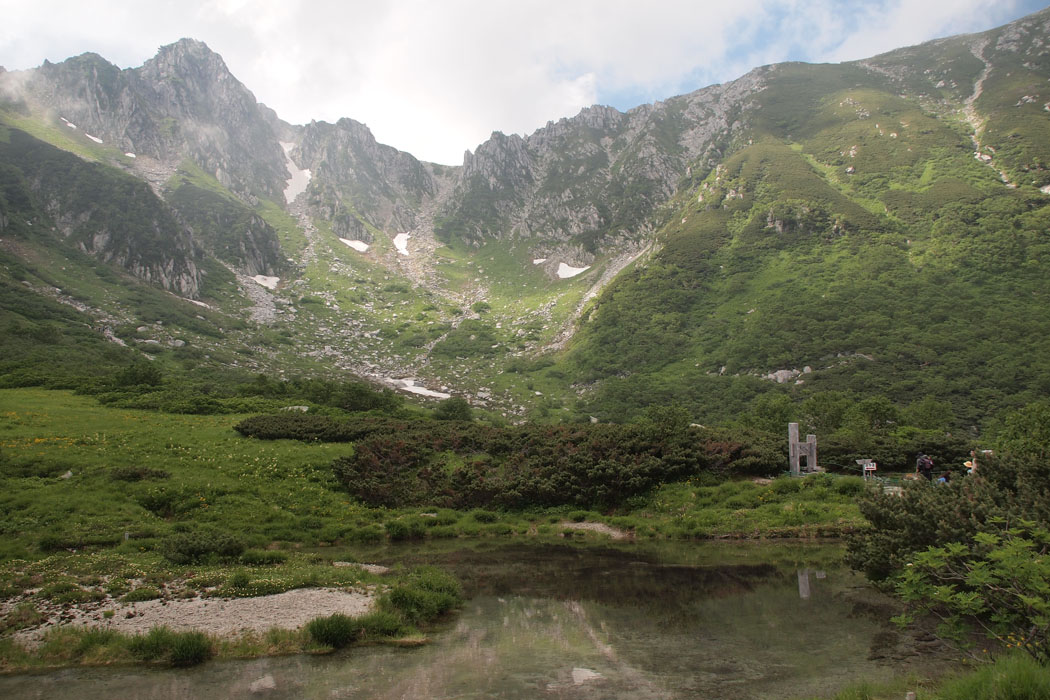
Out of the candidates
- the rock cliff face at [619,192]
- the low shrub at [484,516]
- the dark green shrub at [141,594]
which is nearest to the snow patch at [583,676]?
the dark green shrub at [141,594]

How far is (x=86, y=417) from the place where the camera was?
34.6m

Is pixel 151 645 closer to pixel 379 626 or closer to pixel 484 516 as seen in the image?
pixel 379 626

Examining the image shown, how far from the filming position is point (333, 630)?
1220 centimetres

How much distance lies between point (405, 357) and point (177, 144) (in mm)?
138650

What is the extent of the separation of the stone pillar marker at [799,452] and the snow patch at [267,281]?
138 m

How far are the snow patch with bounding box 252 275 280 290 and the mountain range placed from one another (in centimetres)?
131

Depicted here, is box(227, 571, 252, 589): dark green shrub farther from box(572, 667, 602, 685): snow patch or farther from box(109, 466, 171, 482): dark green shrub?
box(109, 466, 171, 482): dark green shrub

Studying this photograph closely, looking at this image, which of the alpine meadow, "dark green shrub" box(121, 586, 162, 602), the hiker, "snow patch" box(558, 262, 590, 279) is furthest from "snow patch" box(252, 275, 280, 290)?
the hiker

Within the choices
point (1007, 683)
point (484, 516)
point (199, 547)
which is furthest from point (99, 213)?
point (1007, 683)

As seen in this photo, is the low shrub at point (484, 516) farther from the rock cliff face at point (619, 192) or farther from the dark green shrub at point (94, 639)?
the rock cliff face at point (619, 192)

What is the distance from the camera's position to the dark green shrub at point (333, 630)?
39.8 ft

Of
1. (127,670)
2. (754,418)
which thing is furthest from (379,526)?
(754,418)

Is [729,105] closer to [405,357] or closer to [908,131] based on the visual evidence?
[908,131]

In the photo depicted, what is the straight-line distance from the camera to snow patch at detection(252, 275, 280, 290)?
143 m
